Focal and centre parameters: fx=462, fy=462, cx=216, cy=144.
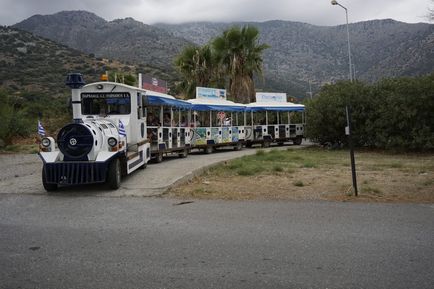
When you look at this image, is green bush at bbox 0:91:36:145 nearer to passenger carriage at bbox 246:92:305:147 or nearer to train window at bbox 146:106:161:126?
train window at bbox 146:106:161:126

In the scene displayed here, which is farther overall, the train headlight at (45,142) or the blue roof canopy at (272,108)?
the blue roof canopy at (272,108)

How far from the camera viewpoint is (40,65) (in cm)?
5891

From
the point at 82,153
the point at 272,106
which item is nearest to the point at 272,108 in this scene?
the point at 272,106

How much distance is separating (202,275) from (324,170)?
10.4 metres

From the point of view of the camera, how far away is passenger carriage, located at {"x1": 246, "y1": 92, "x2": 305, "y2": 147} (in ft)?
90.7

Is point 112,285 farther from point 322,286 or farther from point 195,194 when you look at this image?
point 195,194

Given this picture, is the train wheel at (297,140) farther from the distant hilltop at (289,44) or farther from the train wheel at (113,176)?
the distant hilltop at (289,44)

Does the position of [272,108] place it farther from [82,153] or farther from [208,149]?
[82,153]

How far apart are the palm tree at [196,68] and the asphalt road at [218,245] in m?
24.7

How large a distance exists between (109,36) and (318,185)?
110m

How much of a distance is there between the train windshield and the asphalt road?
499 cm

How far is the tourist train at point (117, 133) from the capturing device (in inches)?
414

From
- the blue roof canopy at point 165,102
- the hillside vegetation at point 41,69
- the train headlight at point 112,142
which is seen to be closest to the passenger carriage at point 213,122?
the blue roof canopy at point 165,102

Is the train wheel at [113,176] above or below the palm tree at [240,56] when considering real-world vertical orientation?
below
